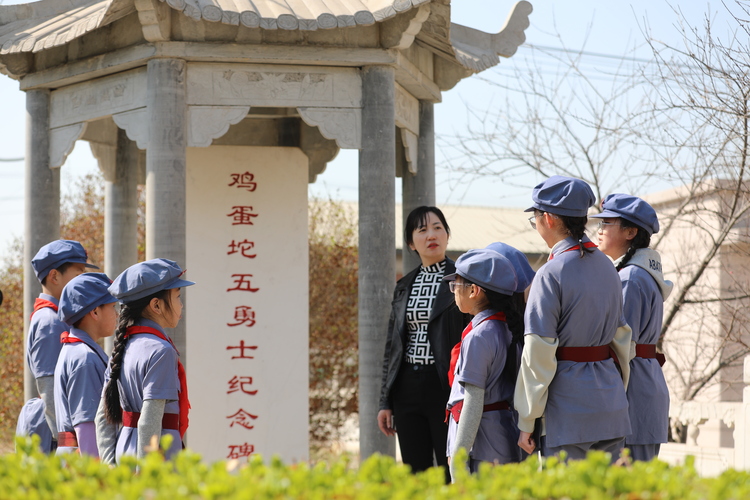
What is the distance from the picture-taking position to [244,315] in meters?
7.12

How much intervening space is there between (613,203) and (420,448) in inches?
66.2

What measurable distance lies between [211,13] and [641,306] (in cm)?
317

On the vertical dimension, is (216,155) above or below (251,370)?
above

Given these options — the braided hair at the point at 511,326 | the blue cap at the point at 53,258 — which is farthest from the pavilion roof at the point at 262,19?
the braided hair at the point at 511,326

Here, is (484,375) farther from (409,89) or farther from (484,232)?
(484,232)

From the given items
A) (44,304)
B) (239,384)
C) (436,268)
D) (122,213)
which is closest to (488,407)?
(436,268)

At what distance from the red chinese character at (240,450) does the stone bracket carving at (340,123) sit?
109 inches

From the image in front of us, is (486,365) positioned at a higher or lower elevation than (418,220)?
lower

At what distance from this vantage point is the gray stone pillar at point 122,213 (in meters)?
7.38

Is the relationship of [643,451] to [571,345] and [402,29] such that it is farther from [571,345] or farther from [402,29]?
[402,29]

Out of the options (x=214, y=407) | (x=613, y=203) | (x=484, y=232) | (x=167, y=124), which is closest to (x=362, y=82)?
(x=167, y=124)

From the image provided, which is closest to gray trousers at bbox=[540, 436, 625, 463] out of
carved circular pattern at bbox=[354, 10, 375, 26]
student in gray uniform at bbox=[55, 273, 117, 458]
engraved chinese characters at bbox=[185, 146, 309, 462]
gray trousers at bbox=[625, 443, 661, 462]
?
gray trousers at bbox=[625, 443, 661, 462]

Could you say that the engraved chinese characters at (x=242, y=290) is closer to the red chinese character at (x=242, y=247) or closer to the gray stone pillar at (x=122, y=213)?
the red chinese character at (x=242, y=247)

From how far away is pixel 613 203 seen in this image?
4020 millimetres
